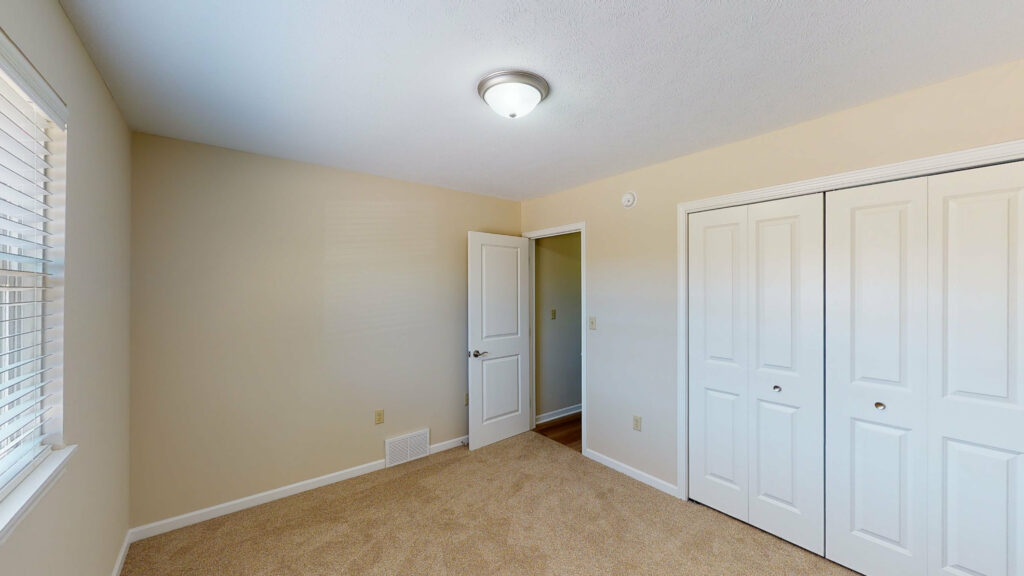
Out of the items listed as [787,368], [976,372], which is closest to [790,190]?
[787,368]

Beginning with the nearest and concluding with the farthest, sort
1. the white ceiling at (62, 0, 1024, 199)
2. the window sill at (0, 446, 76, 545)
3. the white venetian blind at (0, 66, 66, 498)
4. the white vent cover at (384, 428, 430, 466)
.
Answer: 1. the window sill at (0, 446, 76, 545)
2. the white venetian blind at (0, 66, 66, 498)
3. the white ceiling at (62, 0, 1024, 199)
4. the white vent cover at (384, 428, 430, 466)

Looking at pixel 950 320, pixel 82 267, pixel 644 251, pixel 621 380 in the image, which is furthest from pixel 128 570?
pixel 950 320

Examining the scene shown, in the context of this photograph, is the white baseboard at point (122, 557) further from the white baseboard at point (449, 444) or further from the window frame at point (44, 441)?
the white baseboard at point (449, 444)

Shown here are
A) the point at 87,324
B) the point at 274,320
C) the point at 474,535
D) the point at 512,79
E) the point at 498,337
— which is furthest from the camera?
the point at 498,337

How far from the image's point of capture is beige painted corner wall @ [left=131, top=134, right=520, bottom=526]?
2.28m

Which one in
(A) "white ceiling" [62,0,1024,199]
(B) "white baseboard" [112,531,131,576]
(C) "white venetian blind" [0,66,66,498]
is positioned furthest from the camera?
(B) "white baseboard" [112,531,131,576]

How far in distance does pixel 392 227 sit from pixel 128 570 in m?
2.46

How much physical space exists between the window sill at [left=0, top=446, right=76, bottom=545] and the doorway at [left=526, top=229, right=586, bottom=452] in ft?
10.4

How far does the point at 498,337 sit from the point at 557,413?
52.6 inches

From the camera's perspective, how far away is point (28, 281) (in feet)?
3.91

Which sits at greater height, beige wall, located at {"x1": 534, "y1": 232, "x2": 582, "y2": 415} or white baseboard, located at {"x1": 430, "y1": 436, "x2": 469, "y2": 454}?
beige wall, located at {"x1": 534, "y1": 232, "x2": 582, "y2": 415}

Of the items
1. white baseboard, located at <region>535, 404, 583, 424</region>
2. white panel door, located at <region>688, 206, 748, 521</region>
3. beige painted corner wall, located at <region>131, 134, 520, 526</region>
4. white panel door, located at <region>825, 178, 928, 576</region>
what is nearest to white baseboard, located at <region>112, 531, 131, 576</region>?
beige painted corner wall, located at <region>131, 134, 520, 526</region>

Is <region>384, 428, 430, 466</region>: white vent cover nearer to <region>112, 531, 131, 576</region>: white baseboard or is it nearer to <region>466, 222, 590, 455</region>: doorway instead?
<region>466, 222, 590, 455</region>: doorway

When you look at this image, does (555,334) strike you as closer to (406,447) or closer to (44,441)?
(406,447)
